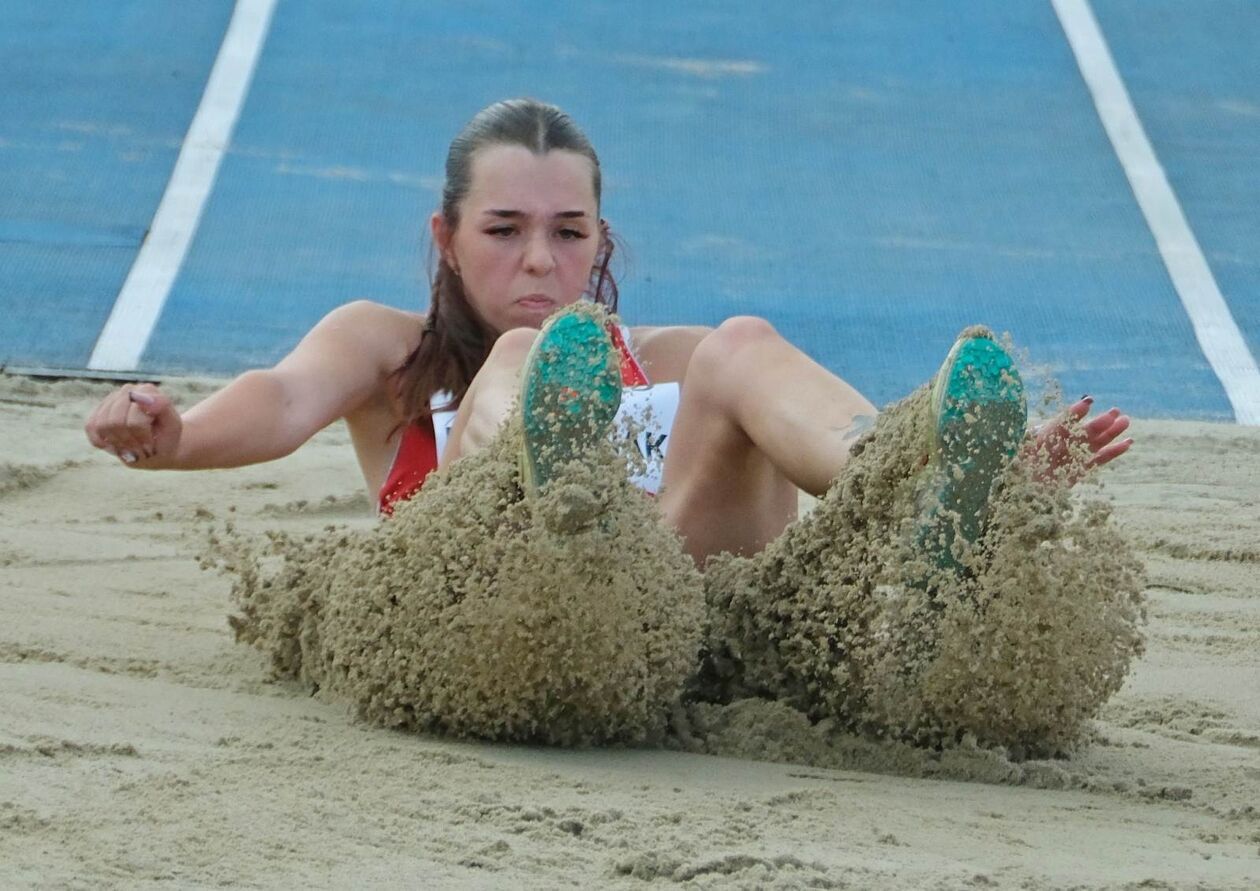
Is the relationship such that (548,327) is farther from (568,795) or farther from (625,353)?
(625,353)

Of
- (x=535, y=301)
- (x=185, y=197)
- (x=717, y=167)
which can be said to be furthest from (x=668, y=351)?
(x=717, y=167)

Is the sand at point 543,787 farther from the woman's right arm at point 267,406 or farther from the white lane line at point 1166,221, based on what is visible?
the white lane line at point 1166,221

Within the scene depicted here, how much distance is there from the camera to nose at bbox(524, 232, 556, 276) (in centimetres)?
255

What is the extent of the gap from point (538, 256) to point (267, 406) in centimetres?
45

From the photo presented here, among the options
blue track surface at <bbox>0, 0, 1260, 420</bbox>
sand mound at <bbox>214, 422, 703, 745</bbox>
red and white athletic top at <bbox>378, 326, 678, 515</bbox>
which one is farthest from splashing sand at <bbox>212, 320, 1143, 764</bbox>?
blue track surface at <bbox>0, 0, 1260, 420</bbox>

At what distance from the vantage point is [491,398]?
202cm

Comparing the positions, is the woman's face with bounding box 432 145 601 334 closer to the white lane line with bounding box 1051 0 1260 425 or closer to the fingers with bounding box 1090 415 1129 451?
the fingers with bounding box 1090 415 1129 451

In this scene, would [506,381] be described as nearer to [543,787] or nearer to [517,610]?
[517,610]

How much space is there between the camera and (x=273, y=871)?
1.41 metres

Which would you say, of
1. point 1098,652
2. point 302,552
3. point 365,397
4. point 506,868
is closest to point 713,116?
point 365,397

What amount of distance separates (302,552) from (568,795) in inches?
27.7

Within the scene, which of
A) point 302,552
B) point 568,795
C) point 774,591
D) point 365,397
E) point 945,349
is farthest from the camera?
point 945,349

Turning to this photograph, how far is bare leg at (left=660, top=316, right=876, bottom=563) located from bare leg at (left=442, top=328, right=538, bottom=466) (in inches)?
9.9

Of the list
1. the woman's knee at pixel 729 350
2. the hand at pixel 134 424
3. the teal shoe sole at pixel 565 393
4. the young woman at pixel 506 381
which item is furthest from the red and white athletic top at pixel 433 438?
the teal shoe sole at pixel 565 393
